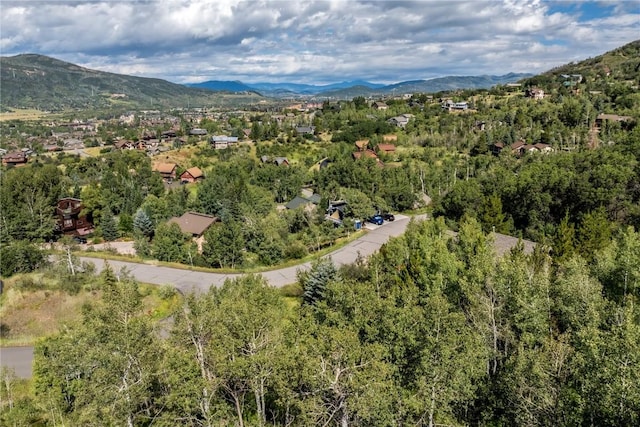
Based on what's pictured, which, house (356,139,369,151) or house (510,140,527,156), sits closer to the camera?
house (510,140,527,156)

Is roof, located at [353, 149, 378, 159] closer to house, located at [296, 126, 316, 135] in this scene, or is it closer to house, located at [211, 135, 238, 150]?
house, located at [296, 126, 316, 135]

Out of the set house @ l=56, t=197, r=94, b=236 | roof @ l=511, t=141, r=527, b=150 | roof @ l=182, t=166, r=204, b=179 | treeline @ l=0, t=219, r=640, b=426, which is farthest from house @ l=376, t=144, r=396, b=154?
treeline @ l=0, t=219, r=640, b=426

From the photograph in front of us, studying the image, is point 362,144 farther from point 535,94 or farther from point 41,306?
point 41,306

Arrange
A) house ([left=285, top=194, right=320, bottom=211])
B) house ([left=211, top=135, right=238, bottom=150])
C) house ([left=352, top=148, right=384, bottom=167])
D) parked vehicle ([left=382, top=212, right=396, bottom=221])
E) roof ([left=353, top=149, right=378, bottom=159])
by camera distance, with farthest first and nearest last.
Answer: house ([left=211, top=135, right=238, bottom=150]), roof ([left=353, top=149, right=378, bottom=159]), house ([left=352, top=148, right=384, bottom=167]), house ([left=285, top=194, right=320, bottom=211]), parked vehicle ([left=382, top=212, right=396, bottom=221])

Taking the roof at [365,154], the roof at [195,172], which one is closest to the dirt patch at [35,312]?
the roof at [195,172]

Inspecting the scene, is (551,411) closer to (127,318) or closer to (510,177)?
(127,318)

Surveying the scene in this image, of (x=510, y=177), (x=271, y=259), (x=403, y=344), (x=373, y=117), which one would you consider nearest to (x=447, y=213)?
(x=510, y=177)

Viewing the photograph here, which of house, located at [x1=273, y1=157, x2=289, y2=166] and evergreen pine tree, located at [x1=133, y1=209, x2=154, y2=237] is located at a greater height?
house, located at [x1=273, y1=157, x2=289, y2=166]

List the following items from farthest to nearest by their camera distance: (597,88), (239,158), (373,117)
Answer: (373,117), (597,88), (239,158)
